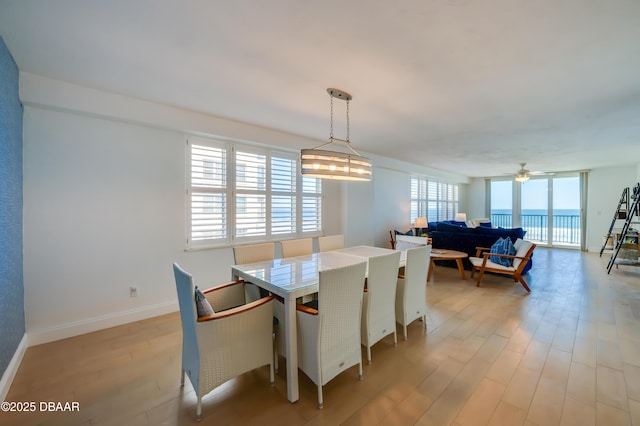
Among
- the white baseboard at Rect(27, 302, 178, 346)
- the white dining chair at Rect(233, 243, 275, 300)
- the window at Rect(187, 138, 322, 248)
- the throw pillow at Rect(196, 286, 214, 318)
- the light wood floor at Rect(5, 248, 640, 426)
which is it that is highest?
the window at Rect(187, 138, 322, 248)

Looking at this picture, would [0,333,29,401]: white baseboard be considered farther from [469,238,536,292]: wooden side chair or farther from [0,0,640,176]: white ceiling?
[469,238,536,292]: wooden side chair

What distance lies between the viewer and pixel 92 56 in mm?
2094

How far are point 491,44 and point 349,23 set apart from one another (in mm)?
1039

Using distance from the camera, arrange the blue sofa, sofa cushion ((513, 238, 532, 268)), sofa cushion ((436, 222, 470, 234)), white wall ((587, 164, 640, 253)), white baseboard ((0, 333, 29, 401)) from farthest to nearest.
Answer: white wall ((587, 164, 640, 253)) → sofa cushion ((436, 222, 470, 234)) → the blue sofa → sofa cushion ((513, 238, 532, 268)) → white baseboard ((0, 333, 29, 401))

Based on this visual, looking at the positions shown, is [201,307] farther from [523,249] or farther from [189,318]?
[523,249]

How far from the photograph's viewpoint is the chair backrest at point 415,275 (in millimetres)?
2590

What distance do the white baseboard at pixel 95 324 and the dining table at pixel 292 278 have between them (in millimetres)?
1371

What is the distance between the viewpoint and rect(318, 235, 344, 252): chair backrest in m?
3.53

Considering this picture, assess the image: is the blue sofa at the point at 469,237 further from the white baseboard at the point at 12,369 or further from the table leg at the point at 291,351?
the white baseboard at the point at 12,369

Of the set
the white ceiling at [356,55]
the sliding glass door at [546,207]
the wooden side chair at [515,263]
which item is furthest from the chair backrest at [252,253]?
the sliding glass door at [546,207]

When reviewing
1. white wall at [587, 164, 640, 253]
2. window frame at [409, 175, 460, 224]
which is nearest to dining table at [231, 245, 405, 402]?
window frame at [409, 175, 460, 224]

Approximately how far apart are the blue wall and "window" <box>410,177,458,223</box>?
734cm

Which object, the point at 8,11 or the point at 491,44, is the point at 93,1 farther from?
the point at 491,44

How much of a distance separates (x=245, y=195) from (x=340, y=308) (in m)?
2.63
